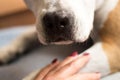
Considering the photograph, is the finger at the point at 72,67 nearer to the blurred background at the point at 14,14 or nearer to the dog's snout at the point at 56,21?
the dog's snout at the point at 56,21

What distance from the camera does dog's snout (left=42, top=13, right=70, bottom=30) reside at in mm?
903

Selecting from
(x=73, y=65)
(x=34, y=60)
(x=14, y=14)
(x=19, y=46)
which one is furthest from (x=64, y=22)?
(x=14, y=14)

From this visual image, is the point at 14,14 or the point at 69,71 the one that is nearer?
the point at 69,71

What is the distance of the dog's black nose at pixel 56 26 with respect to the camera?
91cm

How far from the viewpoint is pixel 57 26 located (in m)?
0.91

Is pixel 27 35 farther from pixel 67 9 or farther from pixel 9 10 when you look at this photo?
pixel 9 10

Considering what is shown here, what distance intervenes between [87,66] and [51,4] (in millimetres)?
234

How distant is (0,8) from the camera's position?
8.07 ft

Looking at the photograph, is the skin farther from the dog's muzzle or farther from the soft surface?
the soft surface

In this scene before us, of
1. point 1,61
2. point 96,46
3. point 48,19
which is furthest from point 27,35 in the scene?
point 48,19

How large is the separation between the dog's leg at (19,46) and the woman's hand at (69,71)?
18.2 inches

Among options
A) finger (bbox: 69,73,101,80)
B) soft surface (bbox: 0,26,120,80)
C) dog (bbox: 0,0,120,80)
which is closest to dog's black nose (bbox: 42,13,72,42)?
dog (bbox: 0,0,120,80)

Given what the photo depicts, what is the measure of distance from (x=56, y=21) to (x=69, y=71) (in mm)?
158

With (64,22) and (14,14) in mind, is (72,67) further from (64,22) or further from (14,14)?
(14,14)
